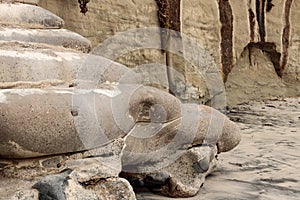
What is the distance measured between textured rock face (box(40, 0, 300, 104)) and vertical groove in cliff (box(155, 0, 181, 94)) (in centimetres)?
3

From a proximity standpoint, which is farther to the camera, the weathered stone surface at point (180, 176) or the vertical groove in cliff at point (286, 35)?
the vertical groove in cliff at point (286, 35)

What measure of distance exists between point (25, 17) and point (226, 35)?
2.94 meters

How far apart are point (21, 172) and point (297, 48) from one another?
4.46 meters

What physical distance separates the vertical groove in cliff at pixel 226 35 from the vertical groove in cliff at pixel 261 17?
0.48 metres

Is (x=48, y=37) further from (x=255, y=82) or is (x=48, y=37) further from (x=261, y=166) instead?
(x=255, y=82)

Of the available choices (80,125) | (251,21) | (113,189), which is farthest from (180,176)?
(251,21)

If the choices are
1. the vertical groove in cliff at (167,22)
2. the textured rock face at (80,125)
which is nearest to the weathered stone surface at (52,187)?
the textured rock face at (80,125)

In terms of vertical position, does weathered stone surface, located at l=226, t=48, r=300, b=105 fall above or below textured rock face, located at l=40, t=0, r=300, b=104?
below

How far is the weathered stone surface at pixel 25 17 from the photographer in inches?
60.1

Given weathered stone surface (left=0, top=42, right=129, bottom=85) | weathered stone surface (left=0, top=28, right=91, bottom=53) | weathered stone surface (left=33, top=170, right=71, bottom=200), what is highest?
weathered stone surface (left=0, top=28, right=91, bottom=53)

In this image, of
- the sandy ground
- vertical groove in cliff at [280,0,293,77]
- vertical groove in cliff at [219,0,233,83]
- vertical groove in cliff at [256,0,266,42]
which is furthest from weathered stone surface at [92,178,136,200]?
vertical groove in cliff at [280,0,293,77]

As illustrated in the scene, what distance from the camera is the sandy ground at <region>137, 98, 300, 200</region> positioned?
5.29 feet

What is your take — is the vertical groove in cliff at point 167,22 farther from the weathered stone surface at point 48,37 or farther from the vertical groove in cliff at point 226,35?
the weathered stone surface at point 48,37

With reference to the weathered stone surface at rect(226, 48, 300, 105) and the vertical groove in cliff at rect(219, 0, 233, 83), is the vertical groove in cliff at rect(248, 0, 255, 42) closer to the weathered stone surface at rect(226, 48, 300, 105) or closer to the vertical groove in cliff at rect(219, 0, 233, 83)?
the weathered stone surface at rect(226, 48, 300, 105)
